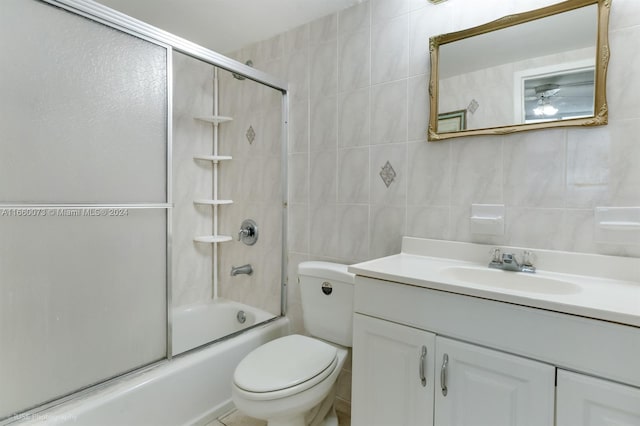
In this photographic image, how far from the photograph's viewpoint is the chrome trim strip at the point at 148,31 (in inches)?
46.4

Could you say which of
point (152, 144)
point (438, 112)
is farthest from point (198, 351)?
point (438, 112)

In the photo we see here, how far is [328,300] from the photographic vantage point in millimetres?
1687

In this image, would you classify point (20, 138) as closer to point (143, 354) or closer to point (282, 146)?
point (143, 354)

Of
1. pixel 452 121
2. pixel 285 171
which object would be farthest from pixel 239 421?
pixel 452 121

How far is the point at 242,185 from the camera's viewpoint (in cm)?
230

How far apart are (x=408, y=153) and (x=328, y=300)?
2.76 ft

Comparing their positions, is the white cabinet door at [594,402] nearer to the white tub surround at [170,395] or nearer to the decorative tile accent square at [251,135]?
the white tub surround at [170,395]

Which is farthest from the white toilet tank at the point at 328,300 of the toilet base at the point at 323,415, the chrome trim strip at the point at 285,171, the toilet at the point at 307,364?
the chrome trim strip at the point at 285,171

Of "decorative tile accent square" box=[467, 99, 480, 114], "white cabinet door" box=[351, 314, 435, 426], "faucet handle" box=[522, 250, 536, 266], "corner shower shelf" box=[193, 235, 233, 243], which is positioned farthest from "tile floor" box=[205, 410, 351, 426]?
"decorative tile accent square" box=[467, 99, 480, 114]

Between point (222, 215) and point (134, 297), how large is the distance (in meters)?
1.08

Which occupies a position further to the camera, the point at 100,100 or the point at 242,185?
the point at 242,185

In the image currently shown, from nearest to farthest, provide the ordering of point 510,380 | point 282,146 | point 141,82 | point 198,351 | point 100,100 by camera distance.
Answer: point 510,380
point 100,100
point 141,82
point 198,351
point 282,146

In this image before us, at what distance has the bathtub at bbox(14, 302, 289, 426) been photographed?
1210 mm

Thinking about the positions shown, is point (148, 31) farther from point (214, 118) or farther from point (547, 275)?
point (547, 275)
